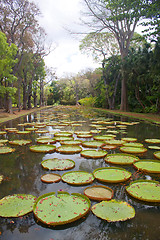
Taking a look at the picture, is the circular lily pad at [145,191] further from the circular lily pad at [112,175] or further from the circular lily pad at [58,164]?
the circular lily pad at [58,164]

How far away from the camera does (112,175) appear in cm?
244

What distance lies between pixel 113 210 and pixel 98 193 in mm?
342

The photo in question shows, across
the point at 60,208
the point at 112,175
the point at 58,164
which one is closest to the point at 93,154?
the point at 58,164

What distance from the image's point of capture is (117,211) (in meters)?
1.61

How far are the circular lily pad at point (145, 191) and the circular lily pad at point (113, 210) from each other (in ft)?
0.85

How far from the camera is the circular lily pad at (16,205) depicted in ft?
5.24

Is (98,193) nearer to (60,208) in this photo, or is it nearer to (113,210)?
(113,210)

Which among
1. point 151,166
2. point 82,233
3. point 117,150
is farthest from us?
point 117,150

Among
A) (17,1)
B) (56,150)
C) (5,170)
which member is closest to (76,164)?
(56,150)

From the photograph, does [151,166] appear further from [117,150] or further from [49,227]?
[49,227]

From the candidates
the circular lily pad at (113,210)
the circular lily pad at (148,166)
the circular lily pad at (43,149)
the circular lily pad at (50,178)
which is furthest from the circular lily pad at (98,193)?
the circular lily pad at (43,149)

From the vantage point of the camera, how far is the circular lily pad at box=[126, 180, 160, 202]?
1859 millimetres

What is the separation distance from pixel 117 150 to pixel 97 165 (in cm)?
106

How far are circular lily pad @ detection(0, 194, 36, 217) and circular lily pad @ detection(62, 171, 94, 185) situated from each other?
0.57 meters
